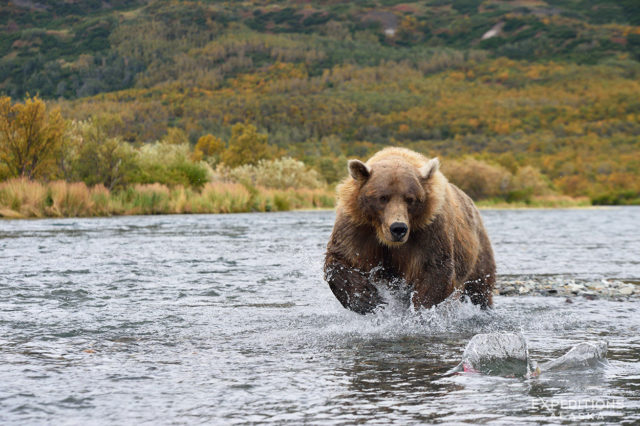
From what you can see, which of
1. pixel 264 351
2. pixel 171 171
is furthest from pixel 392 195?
pixel 171 171

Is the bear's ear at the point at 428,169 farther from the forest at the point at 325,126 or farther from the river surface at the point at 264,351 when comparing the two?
the forest at the point at 325,126

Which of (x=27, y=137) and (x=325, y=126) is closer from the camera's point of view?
(x=27, y=137)

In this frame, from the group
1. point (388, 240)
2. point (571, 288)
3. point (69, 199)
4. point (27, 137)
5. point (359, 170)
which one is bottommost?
point (69, 199)

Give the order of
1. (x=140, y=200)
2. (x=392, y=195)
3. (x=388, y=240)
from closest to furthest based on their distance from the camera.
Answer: (x=388, y=240) < (x=392, y=195) < (x=140, y=200)

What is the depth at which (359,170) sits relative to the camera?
670cm

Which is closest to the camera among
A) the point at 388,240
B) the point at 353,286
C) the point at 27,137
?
the point at 388,240

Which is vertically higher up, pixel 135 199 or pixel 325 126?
pixel 325 126

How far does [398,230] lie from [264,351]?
4.80 ft

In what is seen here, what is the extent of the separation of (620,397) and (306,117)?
460 ft

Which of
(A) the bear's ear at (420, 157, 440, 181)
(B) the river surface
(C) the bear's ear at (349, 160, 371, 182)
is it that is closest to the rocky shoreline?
(B) the river surface

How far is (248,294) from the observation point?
32.2 ft

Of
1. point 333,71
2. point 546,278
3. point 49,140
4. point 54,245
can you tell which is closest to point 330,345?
point 546,278

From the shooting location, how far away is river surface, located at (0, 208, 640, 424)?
13.8ft

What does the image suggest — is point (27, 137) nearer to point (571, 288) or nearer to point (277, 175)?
point (277, 175)
